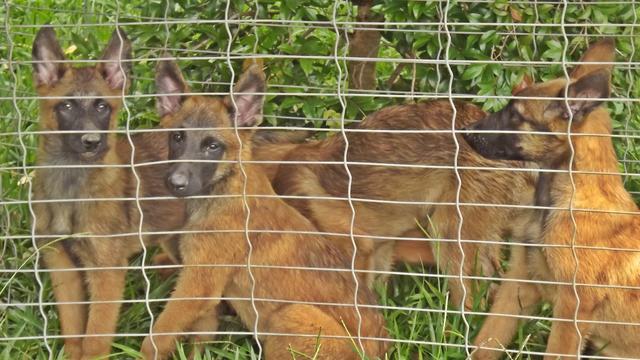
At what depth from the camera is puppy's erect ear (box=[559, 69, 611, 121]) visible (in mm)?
5361

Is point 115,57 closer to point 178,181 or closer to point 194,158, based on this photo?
point 194,158

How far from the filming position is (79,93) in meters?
6.43

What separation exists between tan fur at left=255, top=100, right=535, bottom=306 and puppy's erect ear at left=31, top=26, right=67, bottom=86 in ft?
4.88

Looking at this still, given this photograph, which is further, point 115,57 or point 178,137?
point 115,57

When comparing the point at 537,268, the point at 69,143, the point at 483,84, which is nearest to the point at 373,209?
the point at 483,84

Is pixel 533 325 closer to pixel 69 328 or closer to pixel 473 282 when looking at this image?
pixel 473 282

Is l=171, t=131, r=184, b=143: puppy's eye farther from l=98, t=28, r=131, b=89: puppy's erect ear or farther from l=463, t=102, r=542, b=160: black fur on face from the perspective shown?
l=463, t=102, r=542, b=160: black fur on face

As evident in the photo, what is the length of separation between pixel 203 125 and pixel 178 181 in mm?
433

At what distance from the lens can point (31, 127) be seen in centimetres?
775

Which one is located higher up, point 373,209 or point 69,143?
point 69,143

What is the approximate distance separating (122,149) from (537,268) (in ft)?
8.47

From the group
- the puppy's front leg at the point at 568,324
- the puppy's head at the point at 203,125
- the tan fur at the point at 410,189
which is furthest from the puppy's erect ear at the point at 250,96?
the puppy's front leg at the point at 568,324

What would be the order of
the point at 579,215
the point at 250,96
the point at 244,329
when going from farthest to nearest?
the point at 244,329 → the point at 250,96 → the point at 579,215

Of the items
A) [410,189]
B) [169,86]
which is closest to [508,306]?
[410,189]
